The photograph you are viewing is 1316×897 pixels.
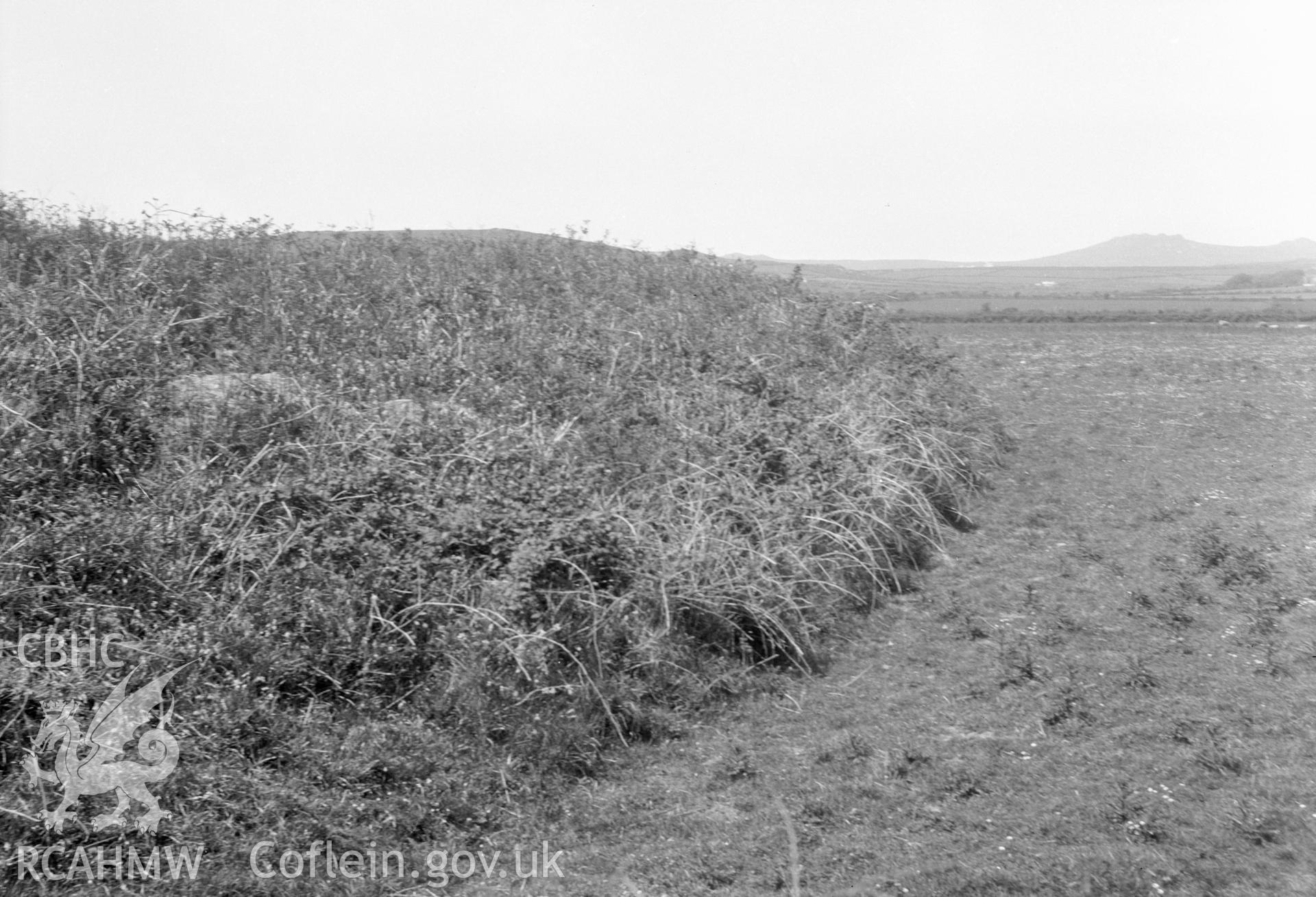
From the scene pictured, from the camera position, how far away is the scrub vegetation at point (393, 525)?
170 inches

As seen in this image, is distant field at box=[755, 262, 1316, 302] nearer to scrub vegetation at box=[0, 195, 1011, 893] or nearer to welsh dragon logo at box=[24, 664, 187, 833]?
scrub vegetation at box=[0, 195, 1011, 893]

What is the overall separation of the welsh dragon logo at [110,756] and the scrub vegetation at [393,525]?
2.2 inches

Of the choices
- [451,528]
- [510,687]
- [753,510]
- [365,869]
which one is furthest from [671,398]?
[365,869]

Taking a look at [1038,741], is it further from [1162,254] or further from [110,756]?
[1162,254]

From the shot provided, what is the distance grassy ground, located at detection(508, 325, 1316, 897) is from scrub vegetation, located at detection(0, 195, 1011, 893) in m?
0.41

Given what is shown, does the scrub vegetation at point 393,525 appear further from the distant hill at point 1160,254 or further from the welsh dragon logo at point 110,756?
the distant hill at point 1160,254

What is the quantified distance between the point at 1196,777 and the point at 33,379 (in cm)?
612

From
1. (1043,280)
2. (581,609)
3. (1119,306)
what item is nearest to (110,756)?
(581,609)

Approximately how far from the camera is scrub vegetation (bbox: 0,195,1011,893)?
4.31 meters

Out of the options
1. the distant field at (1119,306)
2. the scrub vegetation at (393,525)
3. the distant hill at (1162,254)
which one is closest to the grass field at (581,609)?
the scrub vegetation at (393,525)

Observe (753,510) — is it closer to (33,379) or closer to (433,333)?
(433,333)

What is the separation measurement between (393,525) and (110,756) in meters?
1.86

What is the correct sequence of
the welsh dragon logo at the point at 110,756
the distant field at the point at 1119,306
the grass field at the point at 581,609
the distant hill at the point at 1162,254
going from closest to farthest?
1. the welsh dragon logo at the point at 110,756
2. the grass field at the point at 581,609
3. the distant field at the point at 1119,306
4. the distant hill at the point at 1162,254

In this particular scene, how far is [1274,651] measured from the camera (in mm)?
5809
